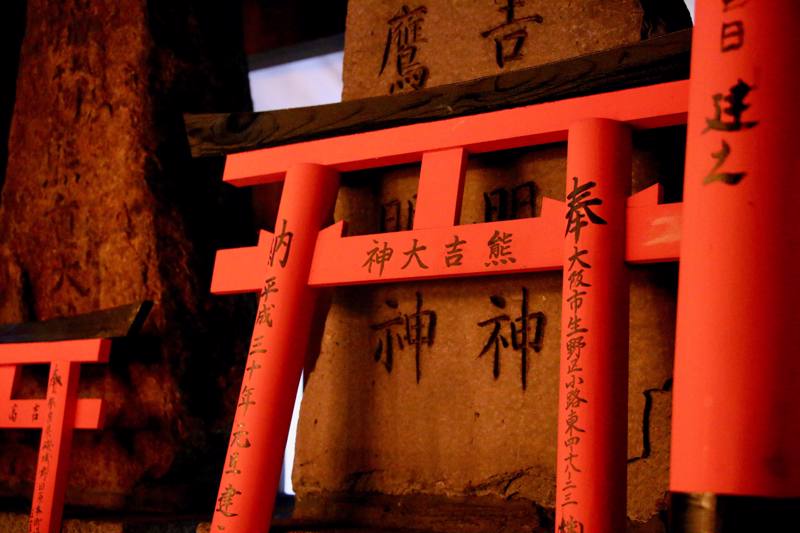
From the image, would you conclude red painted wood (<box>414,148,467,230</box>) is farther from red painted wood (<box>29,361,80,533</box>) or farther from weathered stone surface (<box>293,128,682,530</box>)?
red painted wood (<box>29,361,80,533</box>)

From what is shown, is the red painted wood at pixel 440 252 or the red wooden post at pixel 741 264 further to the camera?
the red painted wood at pixel 440 252

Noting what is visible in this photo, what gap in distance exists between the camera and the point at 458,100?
8.02ft

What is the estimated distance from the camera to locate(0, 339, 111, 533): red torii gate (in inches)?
119

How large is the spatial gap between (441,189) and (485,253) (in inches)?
10.6

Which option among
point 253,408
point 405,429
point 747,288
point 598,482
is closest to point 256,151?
point 253,408

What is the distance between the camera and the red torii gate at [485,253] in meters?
2.00

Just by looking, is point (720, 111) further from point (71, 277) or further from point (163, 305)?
point (71, 277)

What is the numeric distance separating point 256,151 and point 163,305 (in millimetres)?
994

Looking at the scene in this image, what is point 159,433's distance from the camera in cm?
341

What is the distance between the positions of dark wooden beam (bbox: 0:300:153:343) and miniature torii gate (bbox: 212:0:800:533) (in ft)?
1.89

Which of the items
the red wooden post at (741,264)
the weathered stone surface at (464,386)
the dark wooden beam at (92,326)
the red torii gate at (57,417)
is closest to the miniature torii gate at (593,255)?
the red wooden post at (741,264)

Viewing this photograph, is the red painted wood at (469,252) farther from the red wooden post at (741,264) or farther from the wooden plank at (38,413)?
the wooden plank at (38,413)

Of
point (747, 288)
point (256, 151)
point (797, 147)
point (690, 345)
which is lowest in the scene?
point (690, 345)

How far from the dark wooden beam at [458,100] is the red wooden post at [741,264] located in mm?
478
